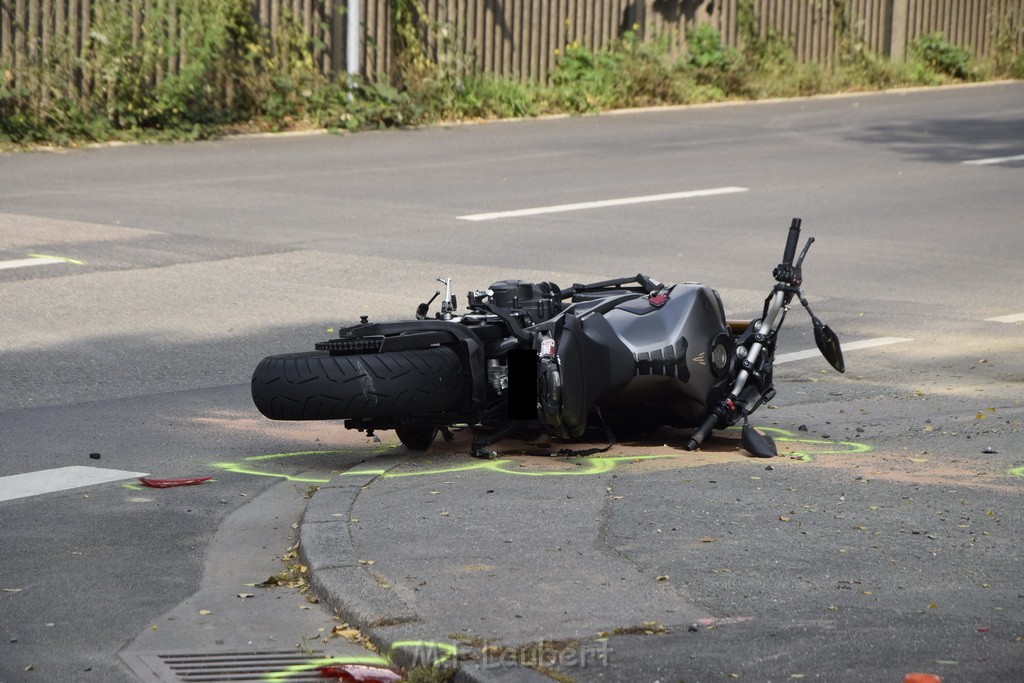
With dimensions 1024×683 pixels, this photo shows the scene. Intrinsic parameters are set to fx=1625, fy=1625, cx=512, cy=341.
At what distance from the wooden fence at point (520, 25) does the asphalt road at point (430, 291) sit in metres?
1.98

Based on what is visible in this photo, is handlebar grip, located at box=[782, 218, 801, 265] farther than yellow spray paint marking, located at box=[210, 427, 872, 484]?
Yes

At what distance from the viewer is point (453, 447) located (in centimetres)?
714

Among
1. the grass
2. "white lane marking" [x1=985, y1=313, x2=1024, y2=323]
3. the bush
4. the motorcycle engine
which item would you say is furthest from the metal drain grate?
the bush

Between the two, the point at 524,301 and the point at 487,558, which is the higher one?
the point at 524,301

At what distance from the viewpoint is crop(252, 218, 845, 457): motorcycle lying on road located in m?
6.45

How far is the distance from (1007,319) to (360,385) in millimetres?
5678

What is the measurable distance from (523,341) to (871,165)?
12.5 m

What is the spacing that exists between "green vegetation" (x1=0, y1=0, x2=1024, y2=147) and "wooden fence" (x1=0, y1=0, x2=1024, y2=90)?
0.33 ft

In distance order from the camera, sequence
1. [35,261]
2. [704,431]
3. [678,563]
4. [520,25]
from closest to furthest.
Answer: [678,563] → [704,431] → [35,261] → [520,25]

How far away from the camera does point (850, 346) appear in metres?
9.66

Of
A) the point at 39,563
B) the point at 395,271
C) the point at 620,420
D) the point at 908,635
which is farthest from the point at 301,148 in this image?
the point at 908,635

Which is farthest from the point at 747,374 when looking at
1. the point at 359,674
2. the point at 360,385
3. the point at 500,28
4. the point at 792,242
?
the point at 500,28

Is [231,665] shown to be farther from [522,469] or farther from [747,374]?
[747,374]

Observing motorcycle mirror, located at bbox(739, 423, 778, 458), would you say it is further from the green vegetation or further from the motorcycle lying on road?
the green vegetation
